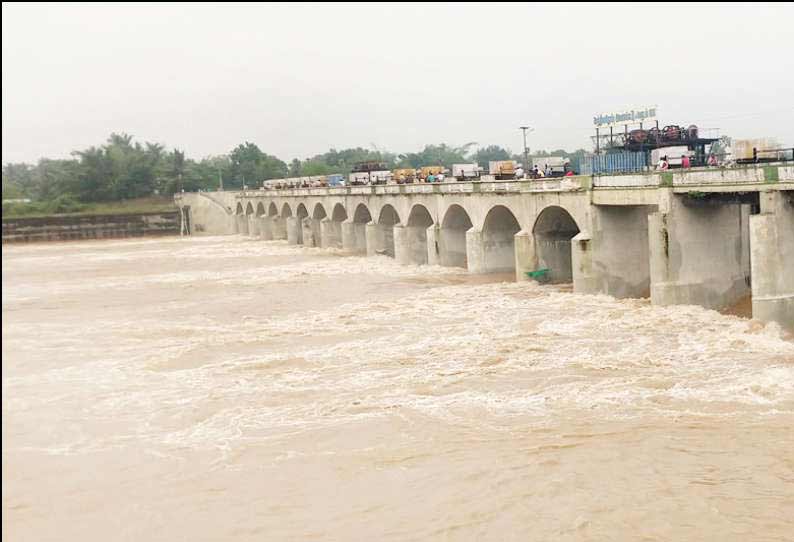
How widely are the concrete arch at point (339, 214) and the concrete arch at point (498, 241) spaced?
3034 cm

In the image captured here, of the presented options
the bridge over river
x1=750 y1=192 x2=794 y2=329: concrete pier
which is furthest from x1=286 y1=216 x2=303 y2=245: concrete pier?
x1=750 y1=192 x2=794 y2=329: concrete pier

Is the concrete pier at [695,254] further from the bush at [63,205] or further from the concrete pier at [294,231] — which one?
the bush at [63,205]

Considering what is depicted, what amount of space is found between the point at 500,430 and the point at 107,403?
9.24 m

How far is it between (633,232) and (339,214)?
141 ft

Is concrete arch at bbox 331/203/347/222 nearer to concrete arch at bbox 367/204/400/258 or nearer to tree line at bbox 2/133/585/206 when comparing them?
concrete arch at bbox 367/204/400/258

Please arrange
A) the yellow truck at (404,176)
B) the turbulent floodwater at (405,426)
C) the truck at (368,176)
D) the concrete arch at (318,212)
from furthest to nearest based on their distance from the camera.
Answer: the concrete arch at (318,212) < the truck at (368,176) < the yellow truck at (404,176) < the turbulent floodwater at (405,426)

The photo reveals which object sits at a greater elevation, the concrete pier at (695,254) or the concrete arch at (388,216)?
the concrete arch at (388,216)

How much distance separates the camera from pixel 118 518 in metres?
12.8

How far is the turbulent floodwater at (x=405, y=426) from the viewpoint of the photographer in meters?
12.4

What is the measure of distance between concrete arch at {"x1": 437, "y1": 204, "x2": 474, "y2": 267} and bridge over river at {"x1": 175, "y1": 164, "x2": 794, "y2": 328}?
66 millimetres

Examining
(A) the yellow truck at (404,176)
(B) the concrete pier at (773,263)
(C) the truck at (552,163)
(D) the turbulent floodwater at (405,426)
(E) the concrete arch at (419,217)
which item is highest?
(A) the yellow truck at (404,176)

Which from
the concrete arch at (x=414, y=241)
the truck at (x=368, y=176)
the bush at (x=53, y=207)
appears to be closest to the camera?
the concrete arch at (x=414, y=241)

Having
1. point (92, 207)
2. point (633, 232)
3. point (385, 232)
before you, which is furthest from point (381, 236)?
point (92, 207)

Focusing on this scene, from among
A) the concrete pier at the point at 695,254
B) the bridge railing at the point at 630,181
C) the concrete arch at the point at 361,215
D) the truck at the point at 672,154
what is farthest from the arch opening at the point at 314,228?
the concrete pier at the point at 695,254
